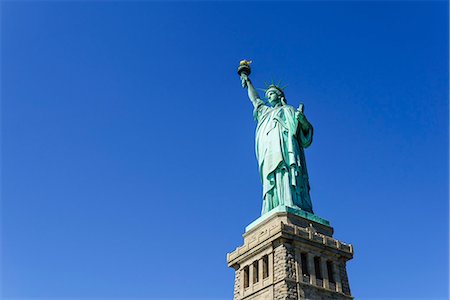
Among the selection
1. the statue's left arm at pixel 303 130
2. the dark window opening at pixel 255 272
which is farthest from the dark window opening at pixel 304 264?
the statue's left arm at pixel 303 130

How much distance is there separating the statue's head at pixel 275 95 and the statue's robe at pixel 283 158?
130 centimetres

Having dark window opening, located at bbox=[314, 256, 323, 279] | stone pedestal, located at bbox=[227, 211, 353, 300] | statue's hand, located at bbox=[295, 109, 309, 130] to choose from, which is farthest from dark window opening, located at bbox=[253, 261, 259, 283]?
statue's hand, located at bbox=[295, 109, 309, 130]

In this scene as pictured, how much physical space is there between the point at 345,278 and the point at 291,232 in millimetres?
4467

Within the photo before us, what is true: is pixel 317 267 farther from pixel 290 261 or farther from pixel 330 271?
pixel 290 261

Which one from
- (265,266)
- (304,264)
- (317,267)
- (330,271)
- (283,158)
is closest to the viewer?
(304,264)

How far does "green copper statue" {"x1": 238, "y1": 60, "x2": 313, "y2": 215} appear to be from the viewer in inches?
1289

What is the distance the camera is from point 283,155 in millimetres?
33875

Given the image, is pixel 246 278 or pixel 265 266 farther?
pixel 246 278

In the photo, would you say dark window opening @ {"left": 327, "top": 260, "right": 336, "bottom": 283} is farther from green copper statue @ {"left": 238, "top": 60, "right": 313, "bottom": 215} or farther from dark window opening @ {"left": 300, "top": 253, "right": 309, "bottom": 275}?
green copper statue @ {"left": 238, "top": 60, "right": 313, "bottom": 215}

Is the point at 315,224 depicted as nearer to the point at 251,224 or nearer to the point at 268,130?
the point at 251,224

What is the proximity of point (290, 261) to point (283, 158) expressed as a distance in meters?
7.76

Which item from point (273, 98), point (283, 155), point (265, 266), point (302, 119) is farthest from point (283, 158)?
point (265, 266)

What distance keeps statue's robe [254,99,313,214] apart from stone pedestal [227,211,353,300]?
1.89 meters

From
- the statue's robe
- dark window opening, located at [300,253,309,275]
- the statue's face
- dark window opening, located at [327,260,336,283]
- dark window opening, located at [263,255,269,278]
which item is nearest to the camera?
dark window opening, located at [300,253,309,275]
